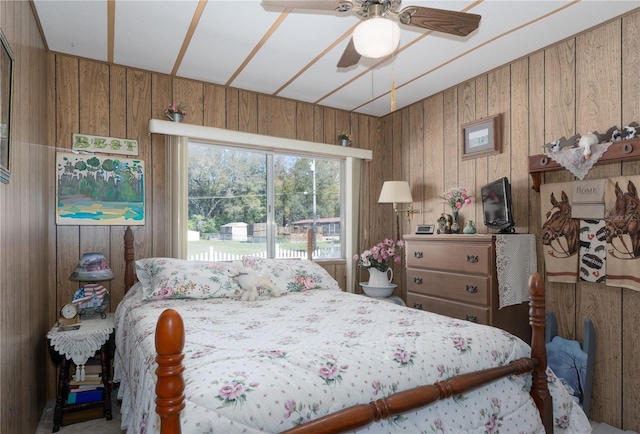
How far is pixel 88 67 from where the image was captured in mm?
3059

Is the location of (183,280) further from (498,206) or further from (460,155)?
(460,155)

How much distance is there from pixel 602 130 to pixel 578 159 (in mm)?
249

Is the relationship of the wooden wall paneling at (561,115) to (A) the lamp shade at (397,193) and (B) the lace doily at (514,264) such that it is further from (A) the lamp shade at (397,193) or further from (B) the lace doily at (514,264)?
(A) the lamp shade at (397,193)

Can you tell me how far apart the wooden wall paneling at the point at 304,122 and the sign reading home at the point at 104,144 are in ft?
5.13

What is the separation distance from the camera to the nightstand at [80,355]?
2424mm

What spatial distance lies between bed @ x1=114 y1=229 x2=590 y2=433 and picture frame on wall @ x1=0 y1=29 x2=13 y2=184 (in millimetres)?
926

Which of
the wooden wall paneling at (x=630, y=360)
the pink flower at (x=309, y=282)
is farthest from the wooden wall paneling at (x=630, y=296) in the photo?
the pink flower at (x=309, y=282)

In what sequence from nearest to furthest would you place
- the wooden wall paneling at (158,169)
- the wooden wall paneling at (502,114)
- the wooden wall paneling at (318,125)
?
1. the wooden wall paneling at (502,114)
2. the wooden wall paneling at (158,169)
3. the wooden wall paneling at (318,125)

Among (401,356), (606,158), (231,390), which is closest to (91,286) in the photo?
(231,390)

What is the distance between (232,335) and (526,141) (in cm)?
264

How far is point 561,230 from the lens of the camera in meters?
2.73

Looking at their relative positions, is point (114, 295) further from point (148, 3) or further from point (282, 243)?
point (148, 3)

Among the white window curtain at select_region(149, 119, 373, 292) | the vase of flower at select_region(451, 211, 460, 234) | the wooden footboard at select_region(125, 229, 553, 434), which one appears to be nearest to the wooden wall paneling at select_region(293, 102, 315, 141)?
the white window curtain at select_region(149, 119, 373, 292)

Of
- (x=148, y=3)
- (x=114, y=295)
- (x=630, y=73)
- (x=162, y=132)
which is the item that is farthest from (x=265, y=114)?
(x=630, y=73)
